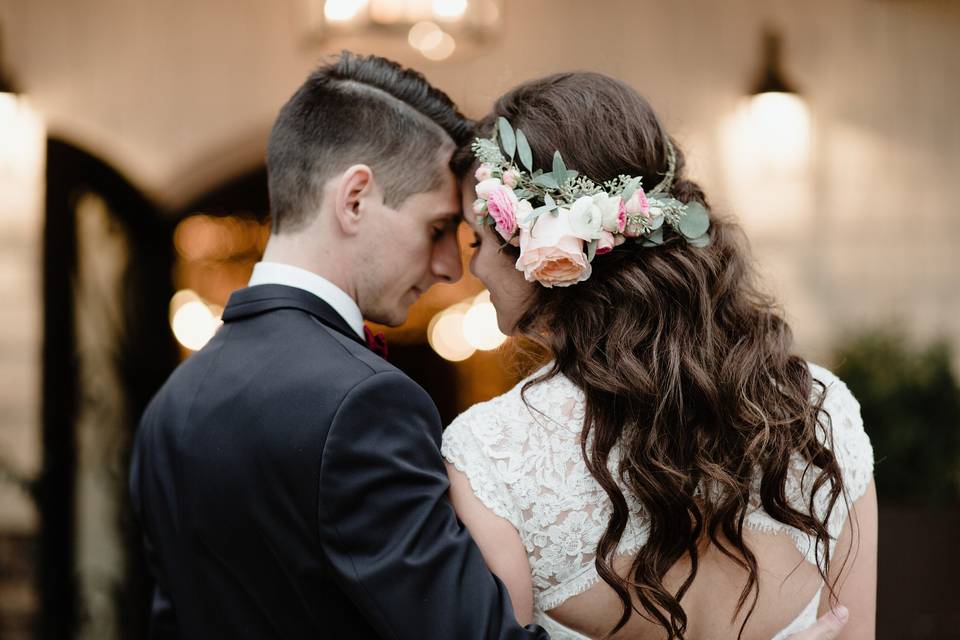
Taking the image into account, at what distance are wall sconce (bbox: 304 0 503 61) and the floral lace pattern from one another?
1.92 m

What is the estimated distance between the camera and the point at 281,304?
1852 millimetres

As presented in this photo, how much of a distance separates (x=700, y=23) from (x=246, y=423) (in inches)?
153

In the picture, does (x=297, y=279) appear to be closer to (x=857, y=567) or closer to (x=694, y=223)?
(x=694, y=223)

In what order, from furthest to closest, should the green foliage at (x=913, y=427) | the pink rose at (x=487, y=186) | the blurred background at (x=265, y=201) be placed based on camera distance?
the green foliage at (x=913, y=427)
the blurred background at (x=265, y=201)
the pink rose at (x=487, y=186)

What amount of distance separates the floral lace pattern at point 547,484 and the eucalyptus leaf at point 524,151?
0.40m

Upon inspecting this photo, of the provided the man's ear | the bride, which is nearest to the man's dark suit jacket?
the bride

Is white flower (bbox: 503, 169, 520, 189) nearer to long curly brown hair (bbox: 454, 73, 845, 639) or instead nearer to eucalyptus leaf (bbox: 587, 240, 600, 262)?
long curly brown hair (bbox: 454, 73, 845, 639)

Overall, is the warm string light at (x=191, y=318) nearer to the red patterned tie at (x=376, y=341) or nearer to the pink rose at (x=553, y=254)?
the red patterned tie at (x=376, y=341)

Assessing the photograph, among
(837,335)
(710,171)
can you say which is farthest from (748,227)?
(837,335)

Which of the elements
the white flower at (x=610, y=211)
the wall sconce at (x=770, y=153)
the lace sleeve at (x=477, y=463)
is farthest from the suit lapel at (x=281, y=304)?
the wall sconce at (x=770, y=153)

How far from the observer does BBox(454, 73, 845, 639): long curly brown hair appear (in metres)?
1.63

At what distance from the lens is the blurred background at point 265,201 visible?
14.3ft

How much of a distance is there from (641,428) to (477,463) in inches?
11.5

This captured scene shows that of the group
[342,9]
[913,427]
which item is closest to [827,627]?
[342,9]
